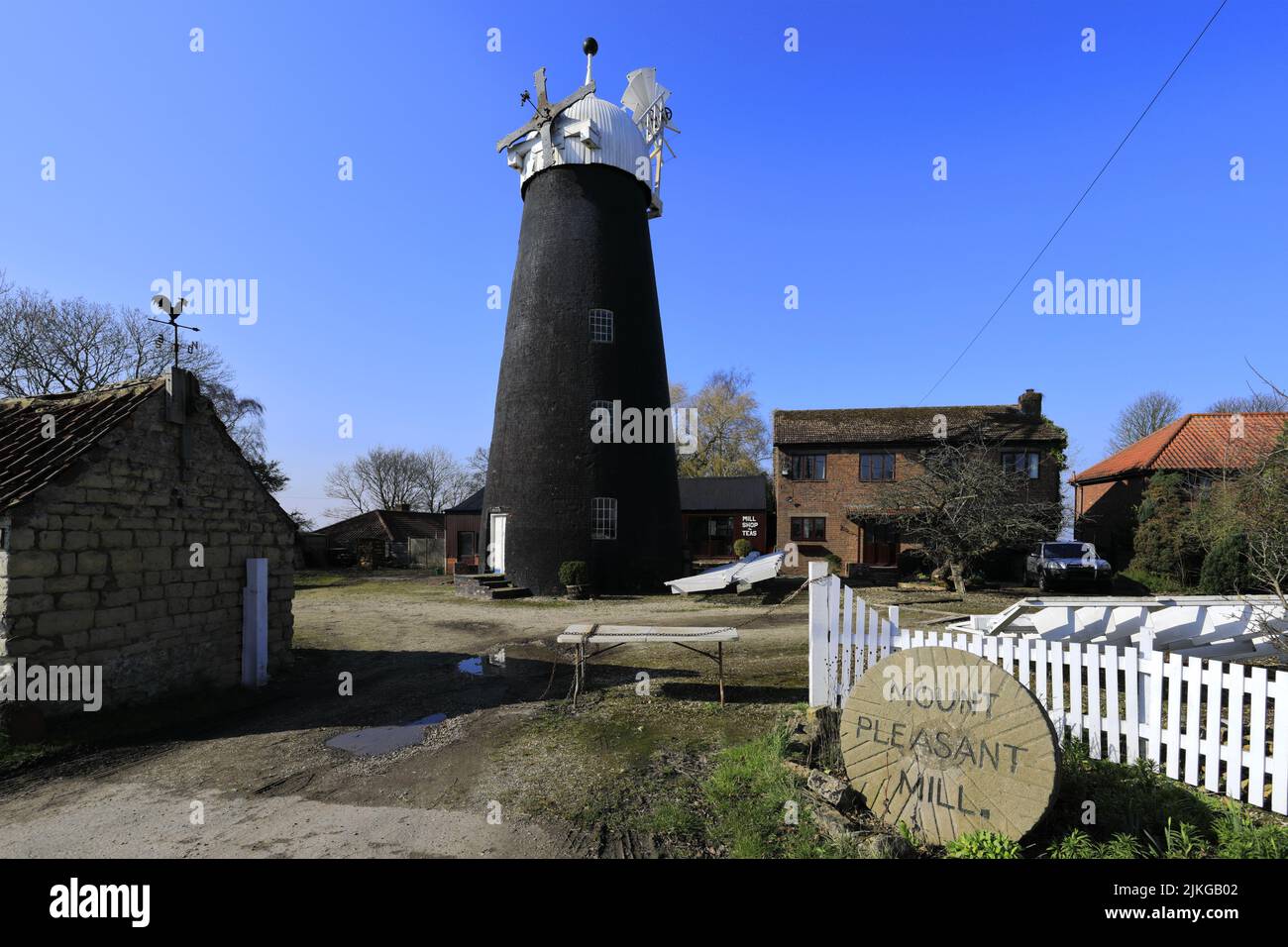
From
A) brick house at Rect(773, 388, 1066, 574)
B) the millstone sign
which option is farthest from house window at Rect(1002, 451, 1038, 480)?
the millstone sign

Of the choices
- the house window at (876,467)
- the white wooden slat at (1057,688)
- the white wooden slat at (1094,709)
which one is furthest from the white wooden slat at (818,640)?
the house window at (876,467)

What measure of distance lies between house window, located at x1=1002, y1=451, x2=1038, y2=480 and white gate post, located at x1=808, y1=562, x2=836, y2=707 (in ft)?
78.3

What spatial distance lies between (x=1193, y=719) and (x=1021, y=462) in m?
25.0

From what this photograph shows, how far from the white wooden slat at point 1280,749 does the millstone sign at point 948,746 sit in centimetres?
182

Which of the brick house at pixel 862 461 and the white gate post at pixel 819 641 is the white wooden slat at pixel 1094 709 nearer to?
the white gate post at pixel 819 641

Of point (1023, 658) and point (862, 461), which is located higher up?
point (862, 461)

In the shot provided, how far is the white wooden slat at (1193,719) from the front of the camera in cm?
480

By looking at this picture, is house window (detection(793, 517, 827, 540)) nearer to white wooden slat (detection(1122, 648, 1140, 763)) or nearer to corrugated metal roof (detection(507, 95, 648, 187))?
corrugated metal roof (detection(507, 95, 648, 187))

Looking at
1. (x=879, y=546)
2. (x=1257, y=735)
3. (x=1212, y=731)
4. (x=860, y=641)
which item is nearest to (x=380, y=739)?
(x=860, y=641)

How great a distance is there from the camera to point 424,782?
559cm

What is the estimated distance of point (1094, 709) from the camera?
547 cm

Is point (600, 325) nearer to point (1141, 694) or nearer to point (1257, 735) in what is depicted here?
point (1141, 694)

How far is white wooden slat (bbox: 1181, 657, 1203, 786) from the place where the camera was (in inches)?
189
